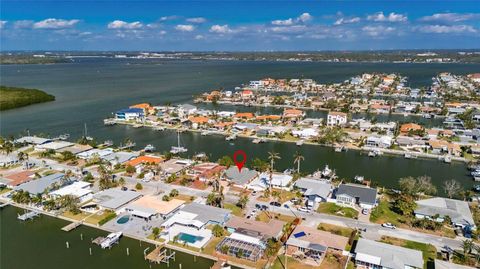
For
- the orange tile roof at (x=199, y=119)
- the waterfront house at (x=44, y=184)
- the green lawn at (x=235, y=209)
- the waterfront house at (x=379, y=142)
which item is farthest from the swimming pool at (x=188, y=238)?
the orange tile roof at (x=199, y=119)

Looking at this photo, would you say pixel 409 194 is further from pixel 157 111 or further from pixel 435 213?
pixel 157 111

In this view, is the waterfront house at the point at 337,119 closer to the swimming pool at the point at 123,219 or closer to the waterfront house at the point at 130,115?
the waterfront house at the point at 130,115

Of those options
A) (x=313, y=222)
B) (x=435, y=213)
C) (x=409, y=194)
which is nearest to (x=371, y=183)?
(x=409, y=194)

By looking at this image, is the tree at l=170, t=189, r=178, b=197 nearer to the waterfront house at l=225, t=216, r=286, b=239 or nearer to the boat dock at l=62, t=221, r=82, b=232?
the waterfront house at l=225, t=216, r=286, b=239

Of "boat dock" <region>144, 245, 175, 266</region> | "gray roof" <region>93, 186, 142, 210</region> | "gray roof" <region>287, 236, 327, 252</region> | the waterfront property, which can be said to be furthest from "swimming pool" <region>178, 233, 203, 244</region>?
the waterfront property

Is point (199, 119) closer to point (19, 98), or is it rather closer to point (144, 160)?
point (144, 160)

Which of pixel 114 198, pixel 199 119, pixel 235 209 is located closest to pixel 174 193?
pixel 114 198
